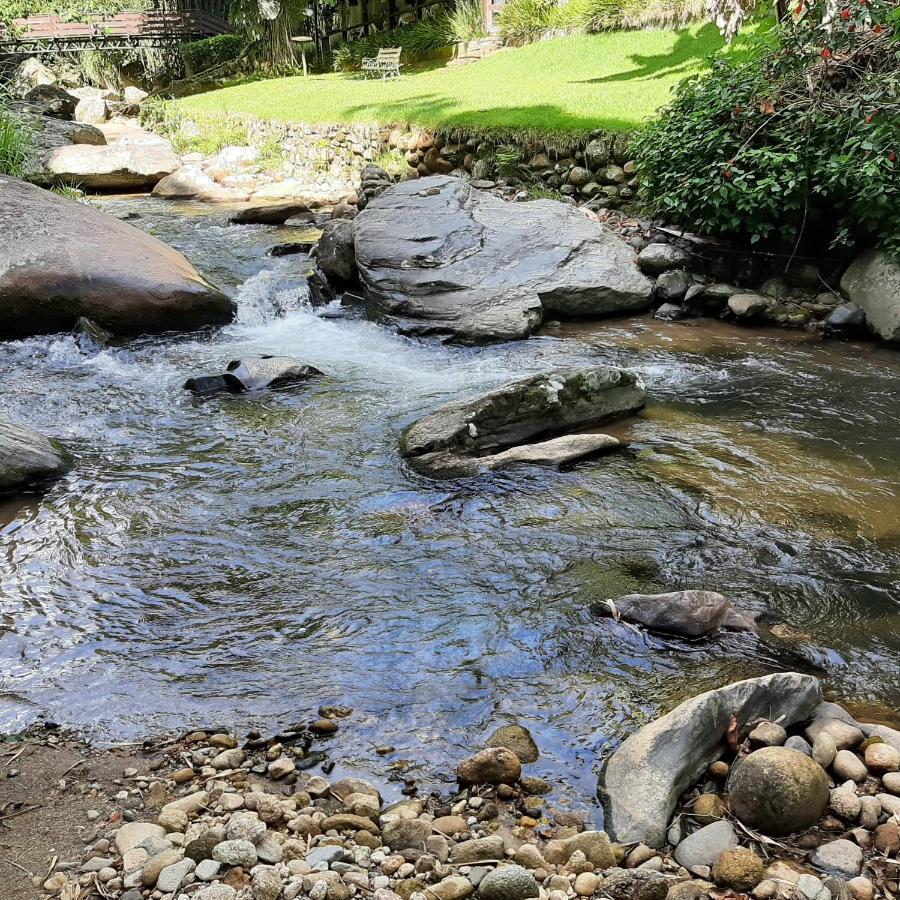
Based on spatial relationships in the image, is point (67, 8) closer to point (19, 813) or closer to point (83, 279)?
point (83, 279)

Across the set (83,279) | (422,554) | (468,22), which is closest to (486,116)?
(83,279)

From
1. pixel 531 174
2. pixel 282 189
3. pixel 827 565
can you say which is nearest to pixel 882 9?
pixel 531 174

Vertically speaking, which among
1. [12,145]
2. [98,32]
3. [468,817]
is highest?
[98,32]

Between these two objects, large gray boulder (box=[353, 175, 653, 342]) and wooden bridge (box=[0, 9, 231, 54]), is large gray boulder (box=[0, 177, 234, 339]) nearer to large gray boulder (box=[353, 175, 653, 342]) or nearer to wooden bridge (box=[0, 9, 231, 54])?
large gray boulder (box=[353, 175, 653, 342])

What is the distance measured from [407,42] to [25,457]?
2629 cm

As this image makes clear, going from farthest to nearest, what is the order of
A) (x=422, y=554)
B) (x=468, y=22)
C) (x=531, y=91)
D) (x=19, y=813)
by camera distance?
(x=468, y=22) → (x=531, y=91) → (x=422, y=554) → (x=19, y=813)

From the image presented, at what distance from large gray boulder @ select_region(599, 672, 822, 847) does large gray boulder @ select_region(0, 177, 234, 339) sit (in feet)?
22.5

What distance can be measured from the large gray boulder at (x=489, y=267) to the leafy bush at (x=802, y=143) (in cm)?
113

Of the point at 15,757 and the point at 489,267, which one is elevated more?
the point at 489,267

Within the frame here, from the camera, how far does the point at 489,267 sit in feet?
→ 29.8

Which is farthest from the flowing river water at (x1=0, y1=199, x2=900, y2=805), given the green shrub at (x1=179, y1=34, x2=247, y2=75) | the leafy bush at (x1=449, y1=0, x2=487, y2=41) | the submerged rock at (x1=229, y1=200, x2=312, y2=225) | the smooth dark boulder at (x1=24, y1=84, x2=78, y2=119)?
the green shrub at (x1=179, y1=34, x2=247, y2=75)

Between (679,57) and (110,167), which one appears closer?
(679,57)

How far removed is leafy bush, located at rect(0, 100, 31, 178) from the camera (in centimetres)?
1154

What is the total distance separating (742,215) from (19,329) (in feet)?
23.8
